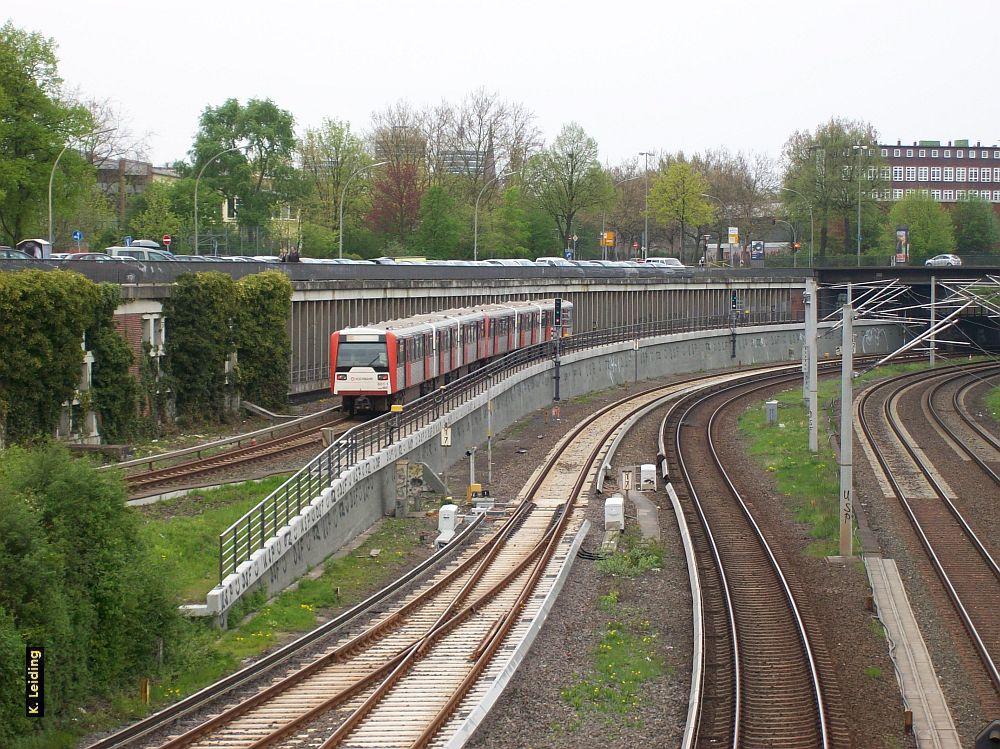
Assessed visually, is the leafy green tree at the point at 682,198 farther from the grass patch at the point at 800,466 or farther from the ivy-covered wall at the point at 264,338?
the ivy-covered wall at the point at 264,338

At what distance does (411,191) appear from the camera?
90.5 metres

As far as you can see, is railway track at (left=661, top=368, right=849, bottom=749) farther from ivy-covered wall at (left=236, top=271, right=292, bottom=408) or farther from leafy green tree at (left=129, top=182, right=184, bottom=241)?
leafy green tree at (left=129, top=182, right=184, bottom=241)

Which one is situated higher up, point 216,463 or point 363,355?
point 363,355

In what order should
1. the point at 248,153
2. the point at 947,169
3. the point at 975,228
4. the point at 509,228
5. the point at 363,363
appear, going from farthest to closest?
the point at 947,169
the point at 975,228
the point at 509,228
the point at 248,153
the point at 363,363

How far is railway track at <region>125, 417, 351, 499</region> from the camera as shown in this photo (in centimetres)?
2556

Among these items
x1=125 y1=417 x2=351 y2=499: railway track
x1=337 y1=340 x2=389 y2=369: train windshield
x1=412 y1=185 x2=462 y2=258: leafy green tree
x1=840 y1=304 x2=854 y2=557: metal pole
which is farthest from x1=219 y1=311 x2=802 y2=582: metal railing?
x1=412 y1=185 x2=462 y2=258: leafy green tree

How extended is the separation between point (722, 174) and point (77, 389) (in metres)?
106

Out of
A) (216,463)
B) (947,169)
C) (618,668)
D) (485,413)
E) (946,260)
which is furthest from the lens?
(947,169)

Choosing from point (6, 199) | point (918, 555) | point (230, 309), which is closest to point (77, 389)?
point (230, 309)

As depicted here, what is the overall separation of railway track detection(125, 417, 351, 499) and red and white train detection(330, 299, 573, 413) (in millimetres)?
1888

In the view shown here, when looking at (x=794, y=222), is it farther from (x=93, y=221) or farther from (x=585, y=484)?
(x=585, y=484)

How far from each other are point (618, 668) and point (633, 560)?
695cm

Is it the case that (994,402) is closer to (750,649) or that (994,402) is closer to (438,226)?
(438,226)

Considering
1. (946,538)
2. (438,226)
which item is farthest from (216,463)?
(438,226)
